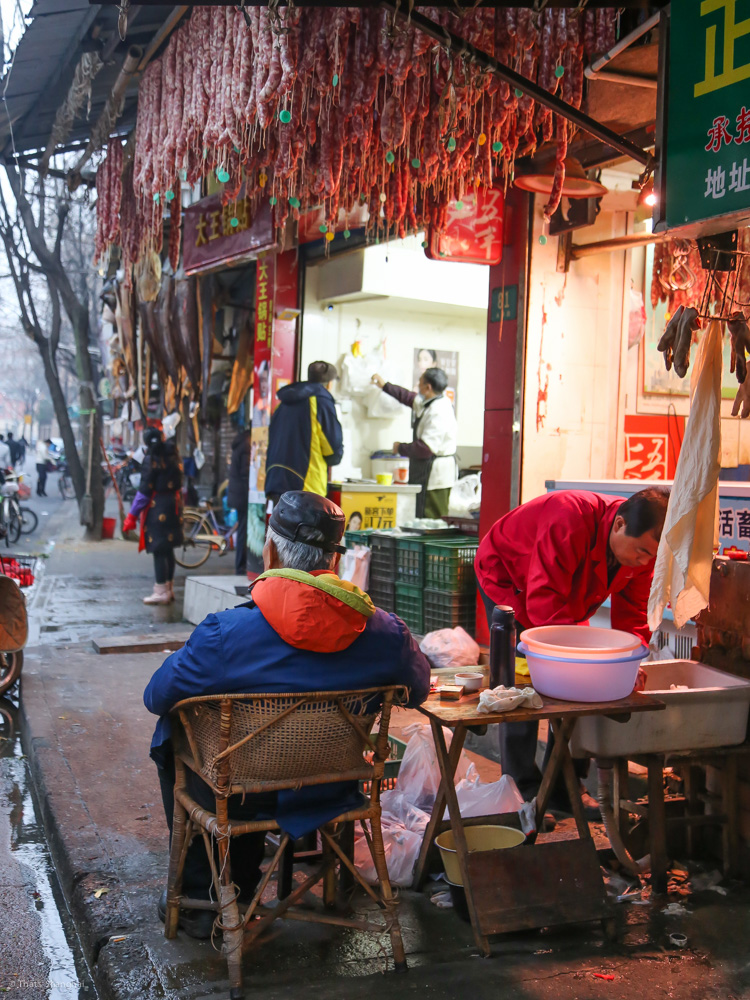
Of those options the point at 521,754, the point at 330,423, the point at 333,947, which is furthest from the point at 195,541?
the point at 333,947

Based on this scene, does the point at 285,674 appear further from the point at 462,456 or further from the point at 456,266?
the point at 462,456

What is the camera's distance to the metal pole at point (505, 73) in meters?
3.89

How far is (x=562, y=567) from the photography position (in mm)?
4059

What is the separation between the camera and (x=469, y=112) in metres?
4.93

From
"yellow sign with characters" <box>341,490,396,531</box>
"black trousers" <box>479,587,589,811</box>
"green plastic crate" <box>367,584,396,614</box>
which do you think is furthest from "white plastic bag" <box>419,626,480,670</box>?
"yellow sign with characters" <box>341,490,396,531</box>

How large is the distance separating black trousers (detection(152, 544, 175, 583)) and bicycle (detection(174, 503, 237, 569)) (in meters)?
3.03

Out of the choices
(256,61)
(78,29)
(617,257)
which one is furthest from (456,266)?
(256,61)

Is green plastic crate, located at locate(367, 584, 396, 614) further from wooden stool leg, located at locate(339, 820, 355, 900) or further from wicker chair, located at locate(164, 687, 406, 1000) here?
wicker chair, located at locate(164, 687, 406, 1000)

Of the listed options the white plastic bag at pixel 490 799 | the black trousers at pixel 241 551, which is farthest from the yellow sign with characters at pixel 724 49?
the black trousers at pixel 241 551

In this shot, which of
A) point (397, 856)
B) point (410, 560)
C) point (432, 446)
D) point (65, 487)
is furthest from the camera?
point (65, 487)

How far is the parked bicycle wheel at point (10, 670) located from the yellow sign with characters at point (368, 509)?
13.0ft

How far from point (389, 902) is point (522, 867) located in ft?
1.87

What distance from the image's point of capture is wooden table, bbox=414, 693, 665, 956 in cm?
332

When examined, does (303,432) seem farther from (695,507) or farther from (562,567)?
(695,507)
